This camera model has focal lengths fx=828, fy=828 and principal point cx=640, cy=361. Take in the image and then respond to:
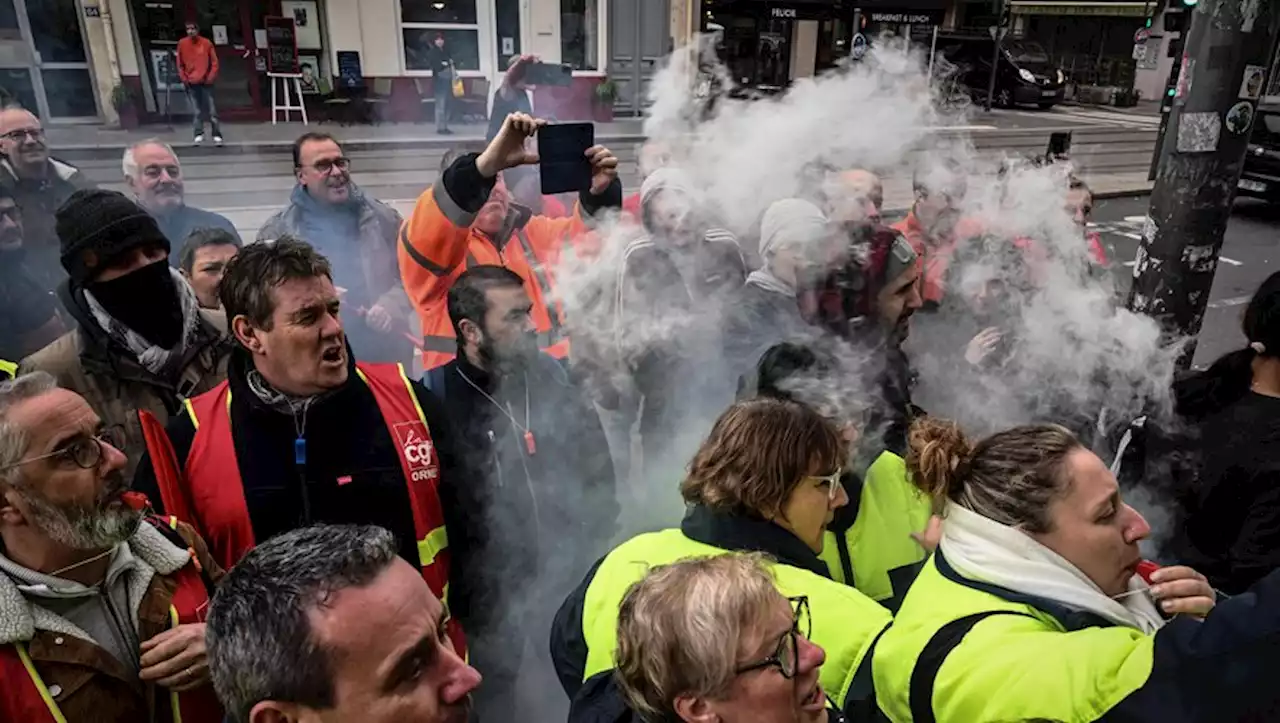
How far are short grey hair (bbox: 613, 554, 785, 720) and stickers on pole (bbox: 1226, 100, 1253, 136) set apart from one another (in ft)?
9.74

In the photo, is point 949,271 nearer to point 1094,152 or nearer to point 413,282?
point 413,282

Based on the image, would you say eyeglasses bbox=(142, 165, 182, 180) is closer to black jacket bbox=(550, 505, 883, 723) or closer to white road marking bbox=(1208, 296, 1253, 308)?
black jacket bbox=(550, 505, 883, 723)

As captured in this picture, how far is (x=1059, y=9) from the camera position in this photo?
88.4 ft

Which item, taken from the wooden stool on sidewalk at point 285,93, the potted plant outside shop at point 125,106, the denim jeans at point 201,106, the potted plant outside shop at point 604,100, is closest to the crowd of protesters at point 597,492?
the potted plant outside shop at point 604,100

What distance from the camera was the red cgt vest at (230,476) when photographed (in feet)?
6.68

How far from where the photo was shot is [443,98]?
12461 mm

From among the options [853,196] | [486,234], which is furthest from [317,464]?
[853,196]

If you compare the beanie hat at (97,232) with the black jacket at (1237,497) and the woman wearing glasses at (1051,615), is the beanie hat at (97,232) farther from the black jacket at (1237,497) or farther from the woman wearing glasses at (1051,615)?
the black jacket at (1237,497)

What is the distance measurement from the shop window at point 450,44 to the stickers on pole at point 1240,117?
1151 cm

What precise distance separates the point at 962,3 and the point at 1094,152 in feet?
25.2

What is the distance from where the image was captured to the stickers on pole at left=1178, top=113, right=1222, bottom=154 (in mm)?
3184

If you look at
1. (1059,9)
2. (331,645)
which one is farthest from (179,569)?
(1059,9)

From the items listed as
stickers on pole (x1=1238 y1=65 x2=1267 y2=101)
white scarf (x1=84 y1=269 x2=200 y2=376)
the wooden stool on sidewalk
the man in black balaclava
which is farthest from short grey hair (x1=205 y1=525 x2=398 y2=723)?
the wooden stool on sidewalk

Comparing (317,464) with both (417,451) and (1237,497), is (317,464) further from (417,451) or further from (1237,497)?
(1237,497)
